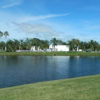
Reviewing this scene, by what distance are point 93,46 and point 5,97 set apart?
479ft

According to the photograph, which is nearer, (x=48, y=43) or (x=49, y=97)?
(x=49, y=97)

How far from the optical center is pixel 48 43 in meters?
158

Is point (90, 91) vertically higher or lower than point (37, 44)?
lower

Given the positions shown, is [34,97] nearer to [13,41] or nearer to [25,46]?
[13,41]

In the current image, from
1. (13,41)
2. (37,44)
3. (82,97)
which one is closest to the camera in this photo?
(82,97)

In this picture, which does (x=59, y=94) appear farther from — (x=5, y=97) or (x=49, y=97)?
(x=5, y=97)

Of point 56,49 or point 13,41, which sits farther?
point 56,49

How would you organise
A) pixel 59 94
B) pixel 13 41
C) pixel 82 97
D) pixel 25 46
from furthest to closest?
pixel 25 46, pixel 13 41, pixel 59 94, pixel 82 97

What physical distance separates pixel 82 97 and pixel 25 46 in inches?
5534

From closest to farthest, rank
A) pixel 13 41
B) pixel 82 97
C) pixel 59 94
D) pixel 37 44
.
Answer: pixel 82 97 → pixel 59 94 → pixel 13 41 → pixel 37 44

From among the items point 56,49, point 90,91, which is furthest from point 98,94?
point 56,49

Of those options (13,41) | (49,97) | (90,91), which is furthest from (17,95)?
(13,41)

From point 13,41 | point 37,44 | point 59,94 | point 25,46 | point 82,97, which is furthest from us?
point 37,44

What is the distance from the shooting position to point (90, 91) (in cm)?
911
